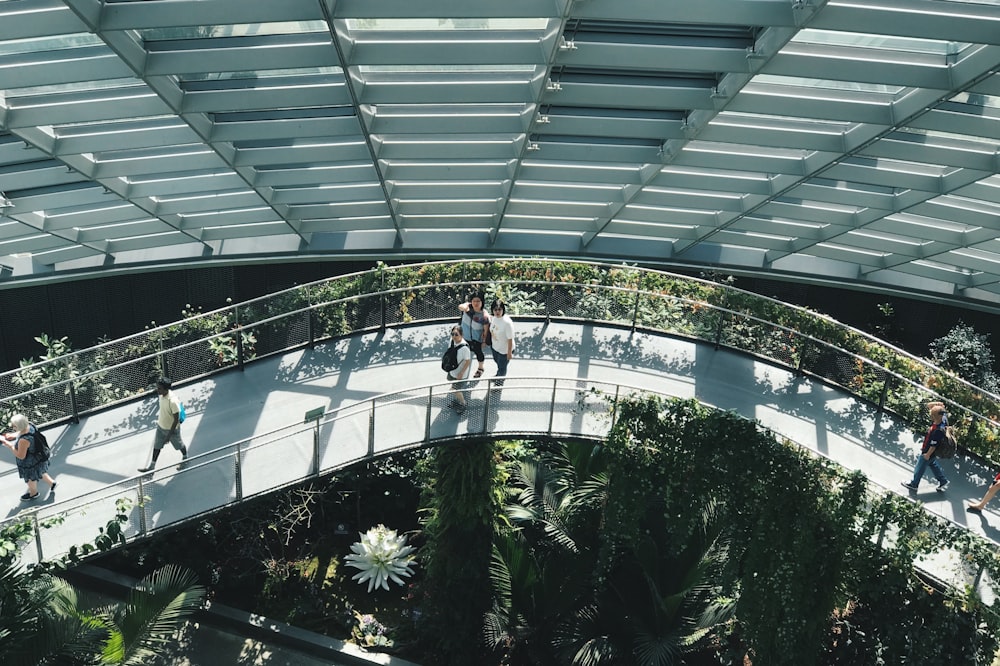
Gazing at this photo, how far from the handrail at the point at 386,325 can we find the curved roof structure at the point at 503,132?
1987mm

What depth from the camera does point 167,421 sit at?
11758 mm

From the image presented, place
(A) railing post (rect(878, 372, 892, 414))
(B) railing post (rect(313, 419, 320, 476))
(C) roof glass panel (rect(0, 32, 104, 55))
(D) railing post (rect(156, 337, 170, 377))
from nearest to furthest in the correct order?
1. (C) roof glass panel (rect(0, 32, 104, 55))
2. (B) railing post (rect(313, 419, 320, 476))
3. (A) railing post (rect(878, 372, 892, 414))
4. (D) railing post (rect(156, 337, 170, 377))

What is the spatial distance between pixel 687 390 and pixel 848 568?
11.9ft

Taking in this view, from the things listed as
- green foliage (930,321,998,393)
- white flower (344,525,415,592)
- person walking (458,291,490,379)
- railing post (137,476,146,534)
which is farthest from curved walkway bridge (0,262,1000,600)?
green foliage (930,321,998,393)

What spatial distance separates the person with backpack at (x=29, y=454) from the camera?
11.1 metres

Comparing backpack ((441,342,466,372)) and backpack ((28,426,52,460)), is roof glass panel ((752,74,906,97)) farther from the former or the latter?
backpack ((28,426,52,460))

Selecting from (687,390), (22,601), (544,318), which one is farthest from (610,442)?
(22,601)

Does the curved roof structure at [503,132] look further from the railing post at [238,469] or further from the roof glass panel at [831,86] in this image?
the railing post at [238,469]

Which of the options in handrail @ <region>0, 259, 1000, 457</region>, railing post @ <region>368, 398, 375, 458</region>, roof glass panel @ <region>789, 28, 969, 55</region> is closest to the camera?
roof glass panel @ <region>789, 28, 969, 55</region>

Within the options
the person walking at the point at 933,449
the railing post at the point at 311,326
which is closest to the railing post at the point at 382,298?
the railing post at the point at 311,326

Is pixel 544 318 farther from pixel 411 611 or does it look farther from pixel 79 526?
pixel 79 526

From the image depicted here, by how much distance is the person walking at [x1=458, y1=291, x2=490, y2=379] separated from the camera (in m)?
12.9

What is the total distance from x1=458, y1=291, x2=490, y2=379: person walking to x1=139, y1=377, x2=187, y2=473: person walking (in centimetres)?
413

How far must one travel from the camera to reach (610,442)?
1288cm
